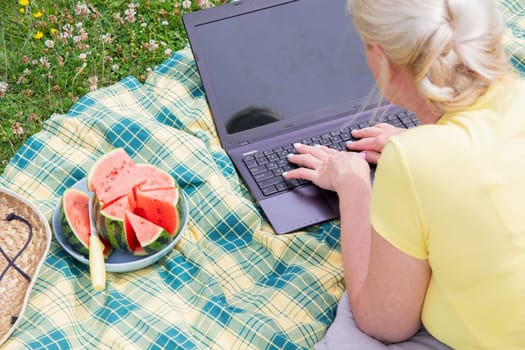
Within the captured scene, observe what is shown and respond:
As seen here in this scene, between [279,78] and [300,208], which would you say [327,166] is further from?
[279,78]

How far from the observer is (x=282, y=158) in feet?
8.77

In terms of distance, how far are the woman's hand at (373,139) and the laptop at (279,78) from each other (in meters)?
0.07

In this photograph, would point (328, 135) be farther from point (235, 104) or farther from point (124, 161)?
point (124, 161)

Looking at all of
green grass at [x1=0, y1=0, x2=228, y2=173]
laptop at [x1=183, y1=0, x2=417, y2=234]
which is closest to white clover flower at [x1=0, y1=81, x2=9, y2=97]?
green grass at [x1=0, y1=0, x2=228, y2=173]

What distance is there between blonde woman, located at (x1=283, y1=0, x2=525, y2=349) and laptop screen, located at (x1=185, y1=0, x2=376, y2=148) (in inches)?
41.2

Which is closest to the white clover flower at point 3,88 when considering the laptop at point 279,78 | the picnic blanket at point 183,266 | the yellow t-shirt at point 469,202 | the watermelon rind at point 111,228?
the picnic blanket at point 183,266

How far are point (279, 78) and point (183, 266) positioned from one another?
2.93ft

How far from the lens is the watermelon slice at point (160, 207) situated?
2391 millimetres

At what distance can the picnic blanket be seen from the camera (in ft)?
7.24

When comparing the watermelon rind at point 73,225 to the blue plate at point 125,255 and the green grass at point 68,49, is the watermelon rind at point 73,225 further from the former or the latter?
the green grass at point 68,49

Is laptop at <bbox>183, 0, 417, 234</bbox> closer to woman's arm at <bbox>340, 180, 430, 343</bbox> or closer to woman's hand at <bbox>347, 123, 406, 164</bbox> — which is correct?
woman's hand at <bbox>347, 123, 406, 164</bbox>

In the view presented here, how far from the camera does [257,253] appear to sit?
247 cm

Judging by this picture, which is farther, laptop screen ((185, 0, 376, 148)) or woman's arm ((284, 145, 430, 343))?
laptop screen ((185, 0, 376, 148))

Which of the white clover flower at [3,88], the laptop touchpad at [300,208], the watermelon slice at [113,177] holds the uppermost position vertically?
the watermelon slice at [113,177]
